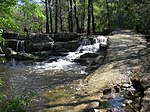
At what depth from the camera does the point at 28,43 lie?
2825 cm

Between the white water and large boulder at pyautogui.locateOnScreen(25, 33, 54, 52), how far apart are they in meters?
3.00

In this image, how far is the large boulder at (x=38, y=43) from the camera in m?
27.4

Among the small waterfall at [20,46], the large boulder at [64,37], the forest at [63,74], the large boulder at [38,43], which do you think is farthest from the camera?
the large boulder at [64,37]

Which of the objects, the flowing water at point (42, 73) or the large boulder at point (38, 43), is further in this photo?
the large boulder at point (38, 43)

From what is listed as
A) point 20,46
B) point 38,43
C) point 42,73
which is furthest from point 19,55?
point 42,73

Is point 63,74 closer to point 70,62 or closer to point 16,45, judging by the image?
point 70,62

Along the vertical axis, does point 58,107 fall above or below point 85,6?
below

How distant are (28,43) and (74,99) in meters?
18.2

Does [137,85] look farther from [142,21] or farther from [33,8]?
[142,21]

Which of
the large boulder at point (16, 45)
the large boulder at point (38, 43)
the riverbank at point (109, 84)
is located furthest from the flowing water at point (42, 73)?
the large boulder at point (16, 45)

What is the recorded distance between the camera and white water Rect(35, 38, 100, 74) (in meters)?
19.4

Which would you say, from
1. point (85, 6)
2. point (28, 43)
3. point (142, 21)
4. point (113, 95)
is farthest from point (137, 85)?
point (85, 6)

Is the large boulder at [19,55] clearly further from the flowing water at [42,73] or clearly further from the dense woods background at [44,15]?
the dense woods background at [44,15]

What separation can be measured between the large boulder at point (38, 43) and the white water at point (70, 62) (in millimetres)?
2996
